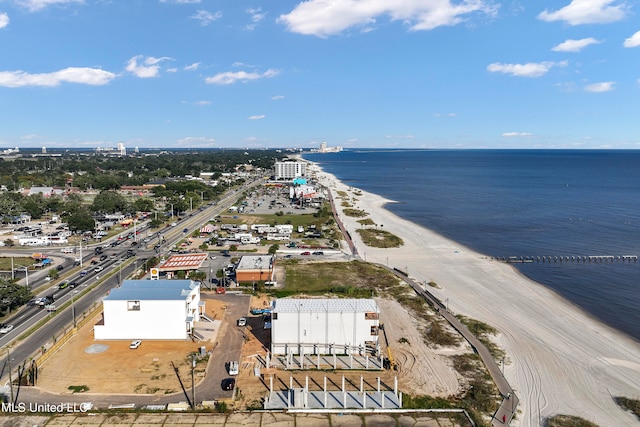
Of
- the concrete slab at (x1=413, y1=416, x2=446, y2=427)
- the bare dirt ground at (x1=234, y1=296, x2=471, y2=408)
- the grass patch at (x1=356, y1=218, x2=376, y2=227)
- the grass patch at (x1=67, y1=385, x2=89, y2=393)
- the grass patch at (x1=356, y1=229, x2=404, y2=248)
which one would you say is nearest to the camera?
the concrete slab at (x1=413, y1=416, x2=446, y2=427)

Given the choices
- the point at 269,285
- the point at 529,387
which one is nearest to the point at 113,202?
the point at 269,285

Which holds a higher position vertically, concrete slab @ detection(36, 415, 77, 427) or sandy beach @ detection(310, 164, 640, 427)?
concrete slab @ detection(36, 415, 77, 427)

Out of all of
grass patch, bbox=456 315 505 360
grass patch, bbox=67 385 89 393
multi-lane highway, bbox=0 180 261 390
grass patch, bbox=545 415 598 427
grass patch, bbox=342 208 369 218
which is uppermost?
grass patch, bbox=342 208 369 218

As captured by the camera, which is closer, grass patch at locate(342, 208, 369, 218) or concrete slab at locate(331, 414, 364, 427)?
concrete slab at locate(331, 414, 364, 427)

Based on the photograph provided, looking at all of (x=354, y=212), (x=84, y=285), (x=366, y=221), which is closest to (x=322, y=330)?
(x=84, y=285)

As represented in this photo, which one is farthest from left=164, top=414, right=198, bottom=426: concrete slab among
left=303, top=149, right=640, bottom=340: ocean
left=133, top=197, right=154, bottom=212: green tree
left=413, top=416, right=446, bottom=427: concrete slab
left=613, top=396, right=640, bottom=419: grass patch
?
left=133, top=197, right=154, bottom=212: green tree

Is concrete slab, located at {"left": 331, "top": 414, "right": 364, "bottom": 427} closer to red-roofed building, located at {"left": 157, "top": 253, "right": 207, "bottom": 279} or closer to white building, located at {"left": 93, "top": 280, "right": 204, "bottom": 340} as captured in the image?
white building, located at {"left": 93, "top": 280, "right": 204, "bottom": 340}

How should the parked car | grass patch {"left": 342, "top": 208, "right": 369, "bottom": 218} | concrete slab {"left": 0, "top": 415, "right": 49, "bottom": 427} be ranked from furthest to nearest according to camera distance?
grass patch {"left": 342, "top": 208, "right": 369, "bottom": 218} < the parked car < concrete slab {"left": 0, "top": 415, "right": 49, "bottom": 427}

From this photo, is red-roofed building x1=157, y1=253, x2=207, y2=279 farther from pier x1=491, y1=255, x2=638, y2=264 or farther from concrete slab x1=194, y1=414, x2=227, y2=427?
pier x1=491, y1=255, x2=638, y2=264

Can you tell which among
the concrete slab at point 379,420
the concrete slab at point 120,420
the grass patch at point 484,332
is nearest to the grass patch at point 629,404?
the grass patch at point 484,332
